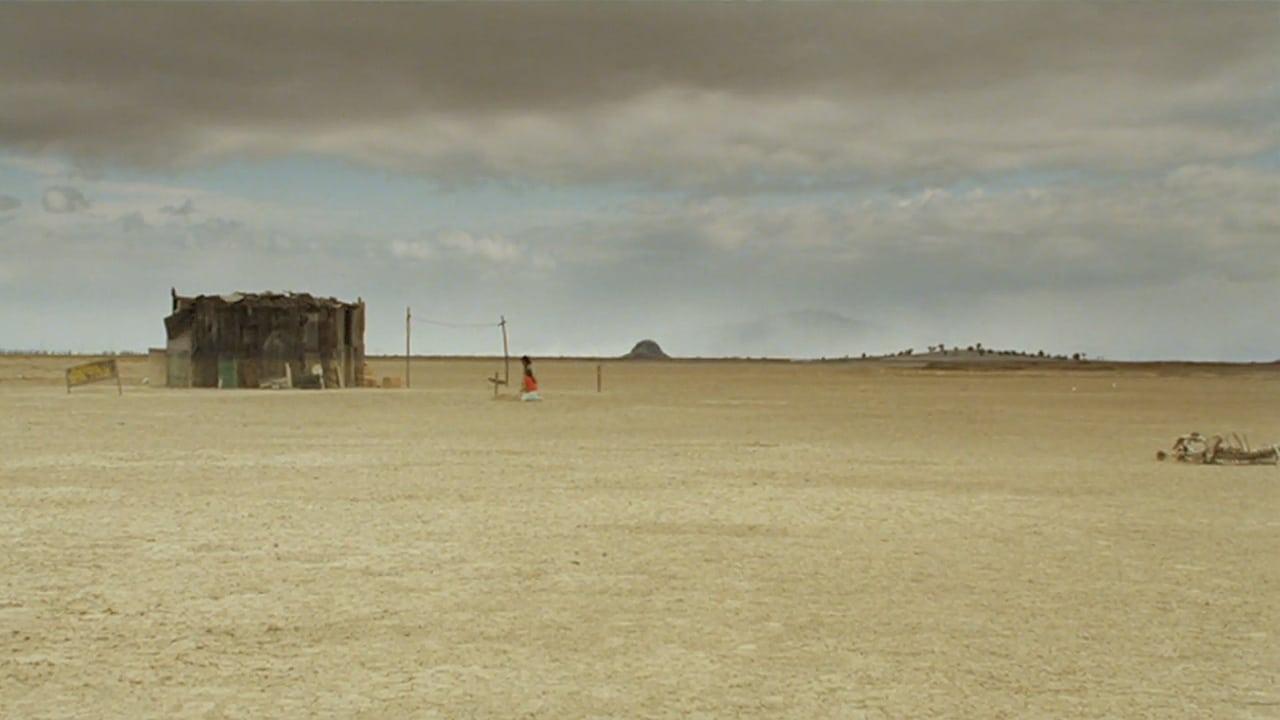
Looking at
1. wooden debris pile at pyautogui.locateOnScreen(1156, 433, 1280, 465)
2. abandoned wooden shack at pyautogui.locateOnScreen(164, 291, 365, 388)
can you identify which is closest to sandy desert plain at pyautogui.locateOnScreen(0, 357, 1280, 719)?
wooden debris pile at pyautogui.locateOnScreen(1156, 433, 1280, 465)

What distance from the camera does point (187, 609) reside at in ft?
28.3

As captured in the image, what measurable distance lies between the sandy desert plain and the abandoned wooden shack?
22.2 meters

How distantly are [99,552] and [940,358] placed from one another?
152356 mm

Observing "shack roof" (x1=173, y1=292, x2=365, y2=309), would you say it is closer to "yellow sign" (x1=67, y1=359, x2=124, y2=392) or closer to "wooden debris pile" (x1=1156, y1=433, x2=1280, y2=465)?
"yellow sign" (x1=67, y1=359, x2=124, y2=392)

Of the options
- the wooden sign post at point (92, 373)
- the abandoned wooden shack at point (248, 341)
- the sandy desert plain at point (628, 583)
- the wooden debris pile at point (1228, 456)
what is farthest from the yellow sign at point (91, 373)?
the wooden debris pile at point (1228, 456)

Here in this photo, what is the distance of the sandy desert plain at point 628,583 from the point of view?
680cm

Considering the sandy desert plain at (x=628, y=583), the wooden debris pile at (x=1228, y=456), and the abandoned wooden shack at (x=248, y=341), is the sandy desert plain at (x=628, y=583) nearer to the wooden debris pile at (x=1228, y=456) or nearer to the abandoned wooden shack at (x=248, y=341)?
the wooden debris pile at (x=1228, y=456)

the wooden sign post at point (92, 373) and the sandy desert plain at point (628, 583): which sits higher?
the wooden sign post at point (92, 373)

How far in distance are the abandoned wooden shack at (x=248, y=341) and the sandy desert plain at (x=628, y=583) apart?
22195 millimetres

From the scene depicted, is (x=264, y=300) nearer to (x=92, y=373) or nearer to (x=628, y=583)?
(x=92, y=373)

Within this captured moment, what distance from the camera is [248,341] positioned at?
43.3 metres

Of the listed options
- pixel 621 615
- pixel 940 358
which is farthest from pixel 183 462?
pixel 940 358

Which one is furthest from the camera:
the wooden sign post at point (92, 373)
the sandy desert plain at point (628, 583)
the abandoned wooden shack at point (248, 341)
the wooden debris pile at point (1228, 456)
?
the abandoned wooden shack at point (248, 341)

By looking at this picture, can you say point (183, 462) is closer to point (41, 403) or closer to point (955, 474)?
point (955, 474)
